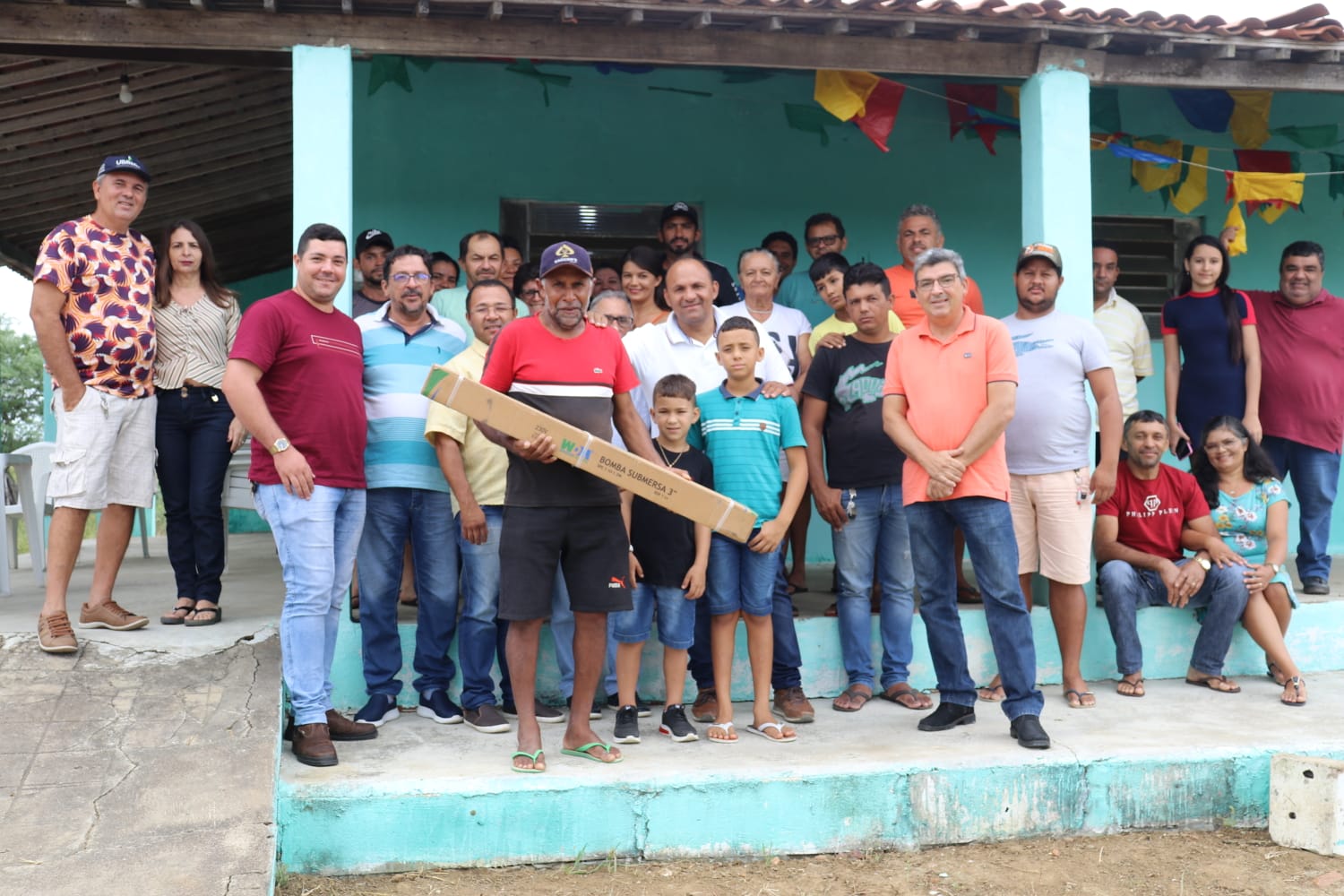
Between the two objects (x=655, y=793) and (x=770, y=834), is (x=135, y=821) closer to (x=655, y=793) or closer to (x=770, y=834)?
(x=655, y=793)

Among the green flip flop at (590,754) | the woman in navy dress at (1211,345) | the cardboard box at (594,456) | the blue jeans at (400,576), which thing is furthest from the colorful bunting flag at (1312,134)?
the green flip flop at (590,754)

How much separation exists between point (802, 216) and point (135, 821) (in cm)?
531

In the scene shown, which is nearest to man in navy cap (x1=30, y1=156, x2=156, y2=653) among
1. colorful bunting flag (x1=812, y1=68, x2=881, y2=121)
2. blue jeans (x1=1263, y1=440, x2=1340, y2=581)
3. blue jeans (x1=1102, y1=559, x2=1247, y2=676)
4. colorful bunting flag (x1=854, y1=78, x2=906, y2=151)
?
colorful bunting flag (x1=812, y1=68, x2=881, y2=121)

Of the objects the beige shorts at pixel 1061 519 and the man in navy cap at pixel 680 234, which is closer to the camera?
the beige shorts at pixel 1061 519

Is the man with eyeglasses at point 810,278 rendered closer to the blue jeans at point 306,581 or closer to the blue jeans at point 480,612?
the blue jeans at point 480,612

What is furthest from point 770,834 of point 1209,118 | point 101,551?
point 1209,118

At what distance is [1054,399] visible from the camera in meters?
4.93

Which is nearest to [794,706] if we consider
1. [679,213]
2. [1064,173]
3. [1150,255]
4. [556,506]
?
[556,506]

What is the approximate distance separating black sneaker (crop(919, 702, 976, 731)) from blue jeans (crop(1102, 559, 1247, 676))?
42.9 inches

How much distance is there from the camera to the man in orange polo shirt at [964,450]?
14.0 feet

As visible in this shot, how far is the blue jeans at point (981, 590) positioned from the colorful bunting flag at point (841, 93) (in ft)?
7.47

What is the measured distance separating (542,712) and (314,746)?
0.99 m

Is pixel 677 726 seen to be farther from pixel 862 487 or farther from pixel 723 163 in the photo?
pixel 723 163

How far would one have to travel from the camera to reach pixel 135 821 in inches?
135
